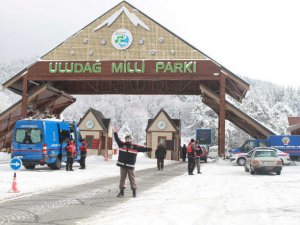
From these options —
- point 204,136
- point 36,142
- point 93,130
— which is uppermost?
point 93,130

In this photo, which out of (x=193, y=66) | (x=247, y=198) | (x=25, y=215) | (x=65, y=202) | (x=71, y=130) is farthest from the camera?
(x=193, y=66)

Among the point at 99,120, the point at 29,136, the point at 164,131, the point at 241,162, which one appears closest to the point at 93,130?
the point at 99,120

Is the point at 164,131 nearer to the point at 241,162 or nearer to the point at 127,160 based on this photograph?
the point at 241,162

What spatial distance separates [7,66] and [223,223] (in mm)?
174361

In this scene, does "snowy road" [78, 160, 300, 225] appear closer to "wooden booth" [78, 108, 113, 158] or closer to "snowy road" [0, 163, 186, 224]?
"snowy road" [0, 163, 186, 224]

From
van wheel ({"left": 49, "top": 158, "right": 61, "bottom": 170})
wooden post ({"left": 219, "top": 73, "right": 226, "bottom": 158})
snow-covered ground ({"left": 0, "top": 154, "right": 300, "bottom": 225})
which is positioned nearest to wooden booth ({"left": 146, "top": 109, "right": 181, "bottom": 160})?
wooden post ({"left": 219, "top": 73, "right": 226, "bottom": 158})

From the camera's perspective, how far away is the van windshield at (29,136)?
22703 millimetres

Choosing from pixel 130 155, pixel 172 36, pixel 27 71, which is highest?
pixel 172 36

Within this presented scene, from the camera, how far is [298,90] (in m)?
182

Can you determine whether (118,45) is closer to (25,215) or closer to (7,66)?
(25,215)

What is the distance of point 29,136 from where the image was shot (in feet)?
74.8

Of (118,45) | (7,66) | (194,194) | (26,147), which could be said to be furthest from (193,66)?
(7,66)

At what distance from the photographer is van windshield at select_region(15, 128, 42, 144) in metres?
22.7

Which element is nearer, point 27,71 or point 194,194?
point 194,194
